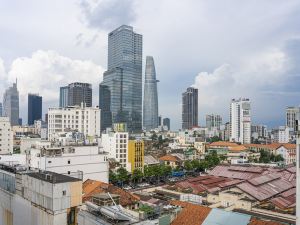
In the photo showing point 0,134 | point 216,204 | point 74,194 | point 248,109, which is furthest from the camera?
point 248,109

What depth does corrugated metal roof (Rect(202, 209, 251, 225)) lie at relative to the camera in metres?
21.7

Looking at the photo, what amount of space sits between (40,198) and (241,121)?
13579 cm

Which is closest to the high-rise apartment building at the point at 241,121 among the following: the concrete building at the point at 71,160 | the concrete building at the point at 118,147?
the concrete building at the point at 118,147

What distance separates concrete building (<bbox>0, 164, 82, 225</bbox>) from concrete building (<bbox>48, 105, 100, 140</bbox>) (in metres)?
70.1

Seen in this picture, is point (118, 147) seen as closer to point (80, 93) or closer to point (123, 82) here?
point (123, 82)

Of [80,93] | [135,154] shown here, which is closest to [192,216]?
[135,154]

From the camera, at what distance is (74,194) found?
2188 centimetres

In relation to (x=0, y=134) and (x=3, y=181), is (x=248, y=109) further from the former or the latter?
(x=3, y=181)

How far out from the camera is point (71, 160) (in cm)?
4034


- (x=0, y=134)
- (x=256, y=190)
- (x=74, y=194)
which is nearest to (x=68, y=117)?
(x=0, y=134)

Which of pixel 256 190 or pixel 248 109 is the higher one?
pixel 248 109

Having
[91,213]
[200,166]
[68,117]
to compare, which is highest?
[68,117]

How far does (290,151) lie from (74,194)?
90.9 meters

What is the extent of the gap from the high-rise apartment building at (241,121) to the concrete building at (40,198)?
13154cm
